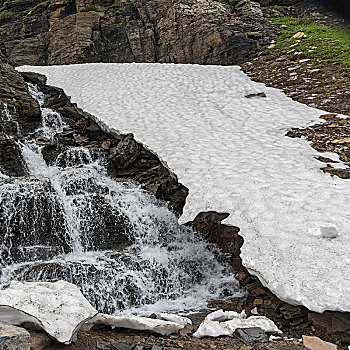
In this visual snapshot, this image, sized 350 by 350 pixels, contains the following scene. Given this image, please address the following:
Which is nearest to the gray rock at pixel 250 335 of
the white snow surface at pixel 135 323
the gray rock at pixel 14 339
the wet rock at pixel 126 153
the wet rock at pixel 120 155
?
the white snow surface at pixel 135 323

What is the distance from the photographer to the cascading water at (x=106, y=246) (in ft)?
20.6

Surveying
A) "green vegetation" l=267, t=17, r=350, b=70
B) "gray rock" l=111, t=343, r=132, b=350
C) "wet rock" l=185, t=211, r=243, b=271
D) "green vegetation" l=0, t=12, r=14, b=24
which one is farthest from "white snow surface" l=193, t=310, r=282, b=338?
"green vegetation" l=0, t=12, r=14, b=24

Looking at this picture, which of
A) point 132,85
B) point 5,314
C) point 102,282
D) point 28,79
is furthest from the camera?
point 28,79

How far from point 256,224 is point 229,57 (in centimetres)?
1372

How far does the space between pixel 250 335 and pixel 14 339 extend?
2494mm

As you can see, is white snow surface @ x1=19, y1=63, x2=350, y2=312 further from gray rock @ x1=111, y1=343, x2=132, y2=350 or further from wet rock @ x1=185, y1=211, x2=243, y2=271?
gray rock @ x1=111, y1=343, x2=132, y2=350

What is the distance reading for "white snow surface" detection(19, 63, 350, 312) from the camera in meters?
4.59

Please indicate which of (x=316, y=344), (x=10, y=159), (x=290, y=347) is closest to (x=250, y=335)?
(x=290, y=347)

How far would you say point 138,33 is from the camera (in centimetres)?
1939

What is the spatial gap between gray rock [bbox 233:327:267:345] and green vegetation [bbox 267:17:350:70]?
11.5 metres

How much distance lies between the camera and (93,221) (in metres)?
7.95

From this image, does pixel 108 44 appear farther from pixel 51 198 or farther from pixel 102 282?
pixel 102 282

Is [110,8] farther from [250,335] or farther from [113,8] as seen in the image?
→ [250,335]

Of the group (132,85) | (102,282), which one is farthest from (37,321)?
(132,85)
